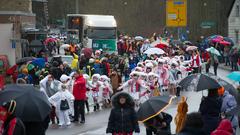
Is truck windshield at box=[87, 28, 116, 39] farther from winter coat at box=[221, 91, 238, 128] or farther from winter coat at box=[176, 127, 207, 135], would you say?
winter coat at box=[176, 127, 207, 135]

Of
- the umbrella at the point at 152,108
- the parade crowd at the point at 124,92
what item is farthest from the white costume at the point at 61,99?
the umbrella at the point at 152,108

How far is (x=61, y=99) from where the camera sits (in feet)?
58.9

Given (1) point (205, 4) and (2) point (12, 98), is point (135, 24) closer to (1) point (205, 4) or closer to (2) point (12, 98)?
(1) point (205, 4)

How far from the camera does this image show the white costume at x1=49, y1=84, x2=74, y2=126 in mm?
17953

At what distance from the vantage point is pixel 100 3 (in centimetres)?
7250

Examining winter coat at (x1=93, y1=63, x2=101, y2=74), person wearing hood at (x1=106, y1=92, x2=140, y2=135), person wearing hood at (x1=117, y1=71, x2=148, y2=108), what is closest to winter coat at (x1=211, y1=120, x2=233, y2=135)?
person wearing hood at (x1=106, y1=92, x2=140, y2=135)

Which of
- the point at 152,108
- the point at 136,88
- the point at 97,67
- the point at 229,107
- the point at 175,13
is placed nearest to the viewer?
the point at 152,108

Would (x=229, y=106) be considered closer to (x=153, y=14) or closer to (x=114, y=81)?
(x=114, y=81)

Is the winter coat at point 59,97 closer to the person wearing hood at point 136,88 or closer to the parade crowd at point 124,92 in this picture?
the parade crowd at point 124,92

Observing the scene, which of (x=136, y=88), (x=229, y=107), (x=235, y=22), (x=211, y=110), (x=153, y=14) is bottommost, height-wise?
(x=136, y=88)

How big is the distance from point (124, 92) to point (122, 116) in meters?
0.46

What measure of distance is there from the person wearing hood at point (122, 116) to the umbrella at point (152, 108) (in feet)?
4.08

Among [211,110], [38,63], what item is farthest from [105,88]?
[211,110]

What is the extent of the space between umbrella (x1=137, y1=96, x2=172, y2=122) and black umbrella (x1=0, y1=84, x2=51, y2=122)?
1.57 metres
